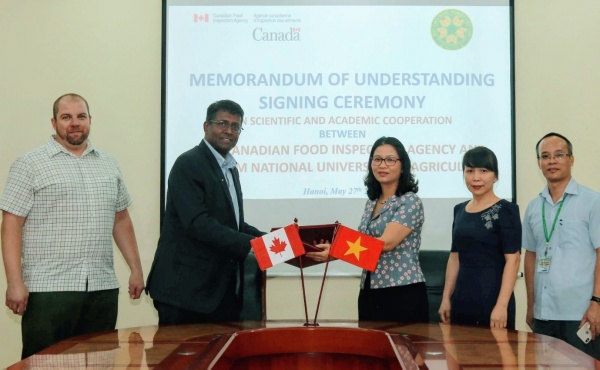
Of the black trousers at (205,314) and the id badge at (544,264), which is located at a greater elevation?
the id badge at (544,264)

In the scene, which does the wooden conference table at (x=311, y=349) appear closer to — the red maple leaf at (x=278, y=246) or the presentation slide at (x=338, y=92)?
the red maple leaf at (x=278, y=246)

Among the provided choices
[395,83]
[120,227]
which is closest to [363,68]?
[395,83]

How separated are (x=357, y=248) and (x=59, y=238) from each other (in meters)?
1.38

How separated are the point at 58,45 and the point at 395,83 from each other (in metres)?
1.99

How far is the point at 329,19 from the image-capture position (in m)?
4.13

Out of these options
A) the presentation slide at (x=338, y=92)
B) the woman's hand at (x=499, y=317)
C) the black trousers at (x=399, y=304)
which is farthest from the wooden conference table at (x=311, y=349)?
the presentation slide at (x=338, y=92)

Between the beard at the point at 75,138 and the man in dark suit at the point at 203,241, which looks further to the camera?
the beard at the point at 75,138

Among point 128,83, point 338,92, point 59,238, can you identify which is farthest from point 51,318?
point 338,92

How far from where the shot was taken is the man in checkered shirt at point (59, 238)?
3.02 meters

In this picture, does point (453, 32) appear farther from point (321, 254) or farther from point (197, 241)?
point (197, 241)

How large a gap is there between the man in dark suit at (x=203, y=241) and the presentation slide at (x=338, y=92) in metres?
1.04

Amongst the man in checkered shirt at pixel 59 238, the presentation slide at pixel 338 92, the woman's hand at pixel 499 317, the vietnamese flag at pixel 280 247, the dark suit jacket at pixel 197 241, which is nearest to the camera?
the vietnamese flag at pixel 280 247

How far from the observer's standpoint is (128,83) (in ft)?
13.5

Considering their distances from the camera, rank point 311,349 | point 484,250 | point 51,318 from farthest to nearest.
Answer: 1. point 51,318
2. point 484,250
3. point 311,349
